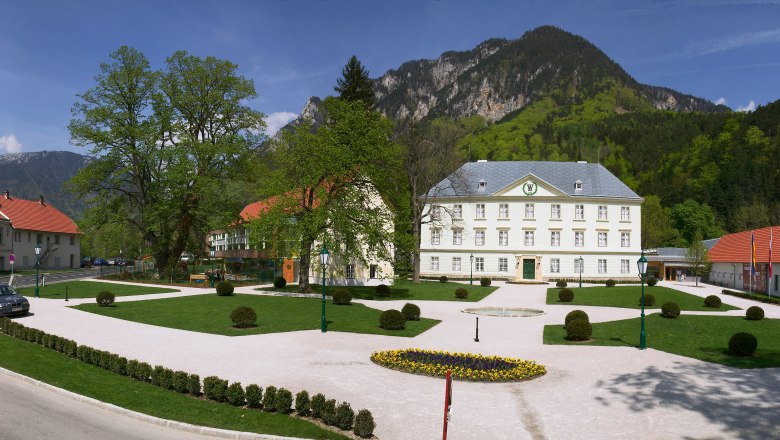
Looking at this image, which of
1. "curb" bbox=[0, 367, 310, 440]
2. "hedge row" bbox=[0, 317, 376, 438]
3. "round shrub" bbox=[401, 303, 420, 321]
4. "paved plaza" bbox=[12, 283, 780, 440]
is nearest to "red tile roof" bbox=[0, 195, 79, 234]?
"round shrub" bbox=[401, 303, 420, 321]

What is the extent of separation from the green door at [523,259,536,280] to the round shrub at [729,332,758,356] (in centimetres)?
→ 4363

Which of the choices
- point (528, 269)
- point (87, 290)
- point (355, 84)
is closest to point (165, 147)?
point (87, 290)

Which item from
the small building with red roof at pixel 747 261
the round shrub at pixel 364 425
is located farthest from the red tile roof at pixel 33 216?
the small building with red roof at pixel 747 261

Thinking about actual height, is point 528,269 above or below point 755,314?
above

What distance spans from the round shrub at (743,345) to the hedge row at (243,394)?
15.3m

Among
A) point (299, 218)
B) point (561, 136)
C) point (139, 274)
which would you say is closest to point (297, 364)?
point (299, 218)

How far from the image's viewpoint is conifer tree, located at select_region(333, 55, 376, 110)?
6975 centimetres

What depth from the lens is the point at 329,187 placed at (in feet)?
133

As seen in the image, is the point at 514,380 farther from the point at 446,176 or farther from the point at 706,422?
the point at 446,176

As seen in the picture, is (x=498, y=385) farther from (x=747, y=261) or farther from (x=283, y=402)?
(x=747, y=261)

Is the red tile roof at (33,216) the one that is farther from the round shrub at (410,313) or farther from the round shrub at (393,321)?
the round shrub at (393,321)

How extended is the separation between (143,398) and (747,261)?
5975cm

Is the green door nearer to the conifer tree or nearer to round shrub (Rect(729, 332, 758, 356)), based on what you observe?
the conifer tree

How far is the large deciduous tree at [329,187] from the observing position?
1459 inches
